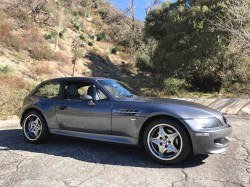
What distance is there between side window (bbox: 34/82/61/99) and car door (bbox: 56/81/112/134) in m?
0.25

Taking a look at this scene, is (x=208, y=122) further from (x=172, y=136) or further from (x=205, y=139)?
(x=172, y=136)

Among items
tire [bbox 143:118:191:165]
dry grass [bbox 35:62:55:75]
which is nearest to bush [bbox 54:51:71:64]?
dry grass [bbox 35:62:55:75]

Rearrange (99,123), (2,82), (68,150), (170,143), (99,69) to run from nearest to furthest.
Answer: (170,143), (99,123), (68,150), (2,82), (99,69)

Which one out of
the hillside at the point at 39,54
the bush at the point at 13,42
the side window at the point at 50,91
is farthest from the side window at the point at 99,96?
the bush at the point at 13,42

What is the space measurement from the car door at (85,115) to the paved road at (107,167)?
491mm

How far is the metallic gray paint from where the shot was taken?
3.03m

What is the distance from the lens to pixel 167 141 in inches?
126

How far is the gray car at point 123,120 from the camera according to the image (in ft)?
10.1

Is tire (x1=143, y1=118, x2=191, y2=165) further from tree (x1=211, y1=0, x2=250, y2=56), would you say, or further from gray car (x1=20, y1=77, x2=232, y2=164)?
tree (x1=211, y1=0, x2=250, y2=56)

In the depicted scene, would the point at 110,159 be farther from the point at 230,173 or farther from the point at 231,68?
the point at 231,68

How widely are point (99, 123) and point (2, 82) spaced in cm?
870

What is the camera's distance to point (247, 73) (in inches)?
488

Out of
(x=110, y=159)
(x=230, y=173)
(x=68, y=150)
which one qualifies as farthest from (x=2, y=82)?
(x=230, y=173)

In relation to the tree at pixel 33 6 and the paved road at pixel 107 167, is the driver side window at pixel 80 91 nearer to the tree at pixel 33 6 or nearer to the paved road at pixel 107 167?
the paved road at pixel 107 167
